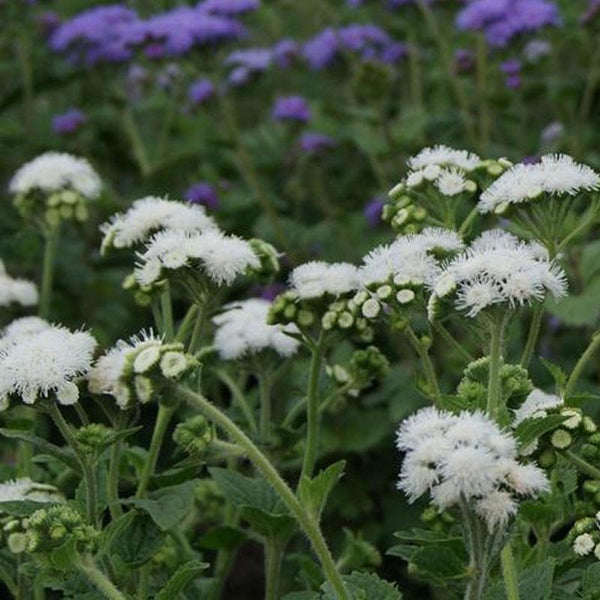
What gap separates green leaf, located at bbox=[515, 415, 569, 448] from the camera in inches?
85.0

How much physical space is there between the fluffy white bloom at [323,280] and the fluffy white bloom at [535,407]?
1.21 ft

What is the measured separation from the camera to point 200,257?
102 inches

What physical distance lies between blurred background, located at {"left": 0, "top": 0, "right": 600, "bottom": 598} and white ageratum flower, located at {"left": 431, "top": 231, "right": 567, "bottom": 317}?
1.70m

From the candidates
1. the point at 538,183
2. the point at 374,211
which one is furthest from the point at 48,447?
the point at 374,211

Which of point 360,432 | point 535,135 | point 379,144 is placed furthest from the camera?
point 535,135

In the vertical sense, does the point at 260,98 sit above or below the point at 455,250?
below

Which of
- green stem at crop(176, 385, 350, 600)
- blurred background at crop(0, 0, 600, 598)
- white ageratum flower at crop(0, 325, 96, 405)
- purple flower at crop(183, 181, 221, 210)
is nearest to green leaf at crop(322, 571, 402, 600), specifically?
green stem at crop(176, 385, 350, 600)

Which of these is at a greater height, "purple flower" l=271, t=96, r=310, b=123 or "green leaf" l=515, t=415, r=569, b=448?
"green leaf" l=515, t=415, r=569, b=448

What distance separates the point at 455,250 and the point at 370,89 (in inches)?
88.3

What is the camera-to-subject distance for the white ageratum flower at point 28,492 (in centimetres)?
266

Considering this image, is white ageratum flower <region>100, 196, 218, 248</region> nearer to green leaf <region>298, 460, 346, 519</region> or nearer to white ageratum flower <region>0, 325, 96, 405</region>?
white ageratum flower <region>0, 325, 96, 405</region>

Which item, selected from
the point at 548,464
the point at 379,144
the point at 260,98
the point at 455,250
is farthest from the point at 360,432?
the point at 260,98

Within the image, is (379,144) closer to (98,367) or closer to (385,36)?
(385,36)

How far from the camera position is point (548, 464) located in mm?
2268
